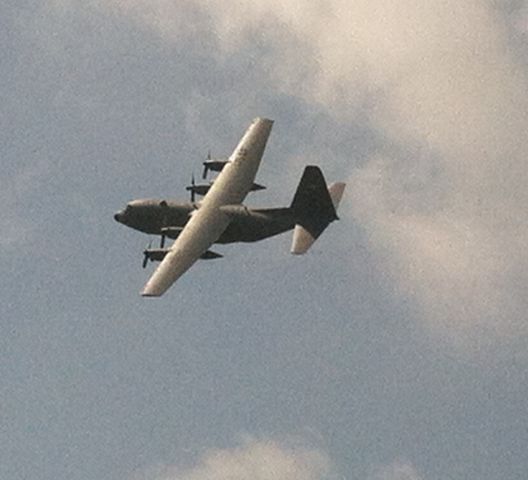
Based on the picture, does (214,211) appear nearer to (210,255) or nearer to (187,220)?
(187,220)

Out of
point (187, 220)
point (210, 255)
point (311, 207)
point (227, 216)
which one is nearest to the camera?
point (210, 255)

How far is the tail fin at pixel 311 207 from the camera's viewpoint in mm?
85000

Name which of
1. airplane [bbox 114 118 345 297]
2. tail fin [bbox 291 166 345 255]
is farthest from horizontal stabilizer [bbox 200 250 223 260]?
tail fin [bbox 291 166 345 255]

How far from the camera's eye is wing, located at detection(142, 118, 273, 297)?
256 ft

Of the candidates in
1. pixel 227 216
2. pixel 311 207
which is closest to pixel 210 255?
pixel 227 216

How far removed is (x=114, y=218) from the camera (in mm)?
92188

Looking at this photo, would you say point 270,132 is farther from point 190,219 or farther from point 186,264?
point 186,264

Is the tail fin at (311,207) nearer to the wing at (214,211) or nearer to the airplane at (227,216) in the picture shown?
the airplane at (227,216)

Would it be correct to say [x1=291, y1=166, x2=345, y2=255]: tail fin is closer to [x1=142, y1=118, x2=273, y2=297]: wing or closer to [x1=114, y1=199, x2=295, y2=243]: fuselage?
[x1=114, y1=199, x2=295, y2=243]: fuselage

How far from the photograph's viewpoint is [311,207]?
86125mm

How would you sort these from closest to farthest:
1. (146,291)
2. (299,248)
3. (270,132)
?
(146,291) → (299,248) → (270,132)

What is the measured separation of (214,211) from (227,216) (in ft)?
4.01

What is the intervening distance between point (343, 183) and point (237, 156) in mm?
11261

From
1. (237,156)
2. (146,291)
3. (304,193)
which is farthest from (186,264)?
(237,156)
